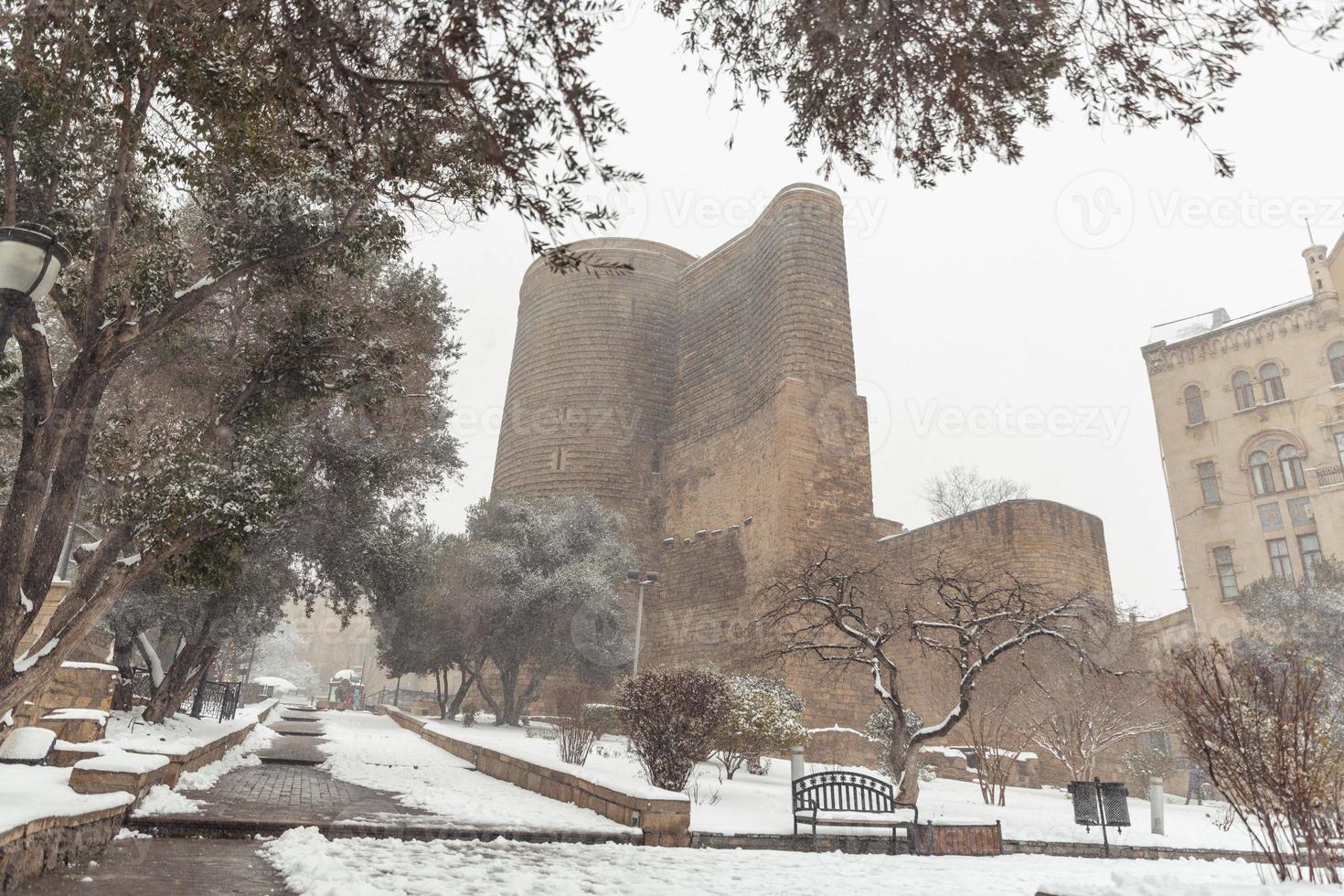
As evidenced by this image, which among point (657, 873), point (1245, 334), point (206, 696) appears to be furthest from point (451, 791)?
point (1245, 334)

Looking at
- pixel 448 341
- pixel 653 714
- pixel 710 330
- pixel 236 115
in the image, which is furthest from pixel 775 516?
pixel 236 115

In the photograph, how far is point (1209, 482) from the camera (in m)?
34.6

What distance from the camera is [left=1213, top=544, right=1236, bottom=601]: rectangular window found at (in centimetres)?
3253

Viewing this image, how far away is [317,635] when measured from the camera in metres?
99.5

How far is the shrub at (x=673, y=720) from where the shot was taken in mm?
9898

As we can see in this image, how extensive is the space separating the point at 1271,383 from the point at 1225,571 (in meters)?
7.89

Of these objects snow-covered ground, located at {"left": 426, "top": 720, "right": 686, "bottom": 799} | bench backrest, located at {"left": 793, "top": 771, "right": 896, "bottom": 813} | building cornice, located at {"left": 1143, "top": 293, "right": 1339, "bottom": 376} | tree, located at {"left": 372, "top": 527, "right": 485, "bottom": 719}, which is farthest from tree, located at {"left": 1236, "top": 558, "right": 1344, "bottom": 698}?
tree, located at {"left": 372, "top": 527, "right": 485, "bottom": 719}

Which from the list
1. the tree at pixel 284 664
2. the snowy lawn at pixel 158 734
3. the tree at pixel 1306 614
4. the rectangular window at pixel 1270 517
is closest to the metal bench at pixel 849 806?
the snowy lawn at pixel 158 734

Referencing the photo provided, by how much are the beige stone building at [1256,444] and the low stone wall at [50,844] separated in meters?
35.7

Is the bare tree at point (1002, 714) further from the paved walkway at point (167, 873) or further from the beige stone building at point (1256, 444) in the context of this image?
the beige stone building at point (1256, 444)

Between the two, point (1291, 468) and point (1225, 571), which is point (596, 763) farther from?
point (1291, 468)

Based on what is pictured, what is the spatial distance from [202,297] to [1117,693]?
1677 centimetres

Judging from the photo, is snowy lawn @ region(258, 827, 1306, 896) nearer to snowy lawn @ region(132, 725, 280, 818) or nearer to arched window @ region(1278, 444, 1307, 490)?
snowy lawn @ region(132, 725, 280, 818)

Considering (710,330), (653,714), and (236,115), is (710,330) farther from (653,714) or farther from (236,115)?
(236,115)
